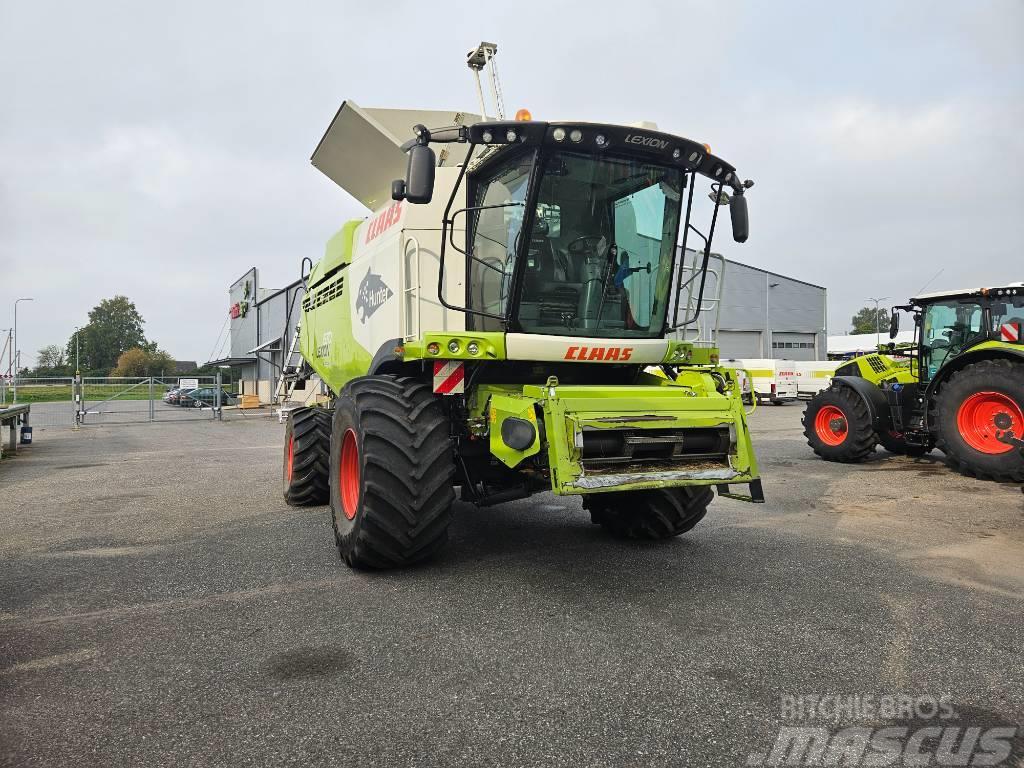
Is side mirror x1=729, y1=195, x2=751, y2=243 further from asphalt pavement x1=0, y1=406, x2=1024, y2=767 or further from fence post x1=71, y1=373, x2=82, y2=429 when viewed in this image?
fence post x1=71, y1=373, x2=82, y2=429

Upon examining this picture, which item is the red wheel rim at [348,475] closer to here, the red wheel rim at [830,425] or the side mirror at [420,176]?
the side mirror at [420,176]

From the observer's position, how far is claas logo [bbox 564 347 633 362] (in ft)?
15.5

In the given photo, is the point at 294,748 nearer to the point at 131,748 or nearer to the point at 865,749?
the point at 131,748

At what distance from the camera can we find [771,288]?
39469 mm

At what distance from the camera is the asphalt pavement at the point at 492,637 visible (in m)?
2.62

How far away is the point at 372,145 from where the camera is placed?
638cm

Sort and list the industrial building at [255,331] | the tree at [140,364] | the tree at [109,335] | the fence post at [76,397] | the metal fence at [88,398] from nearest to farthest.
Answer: the fence post at [76,397], the metal fence at [88,398], the industrial building at [255,331], the tree at [140,364], the tree at [109,335]

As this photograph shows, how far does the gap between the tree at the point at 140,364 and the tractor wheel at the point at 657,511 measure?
92596 millimetres

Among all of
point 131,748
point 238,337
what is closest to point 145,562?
point 131,748

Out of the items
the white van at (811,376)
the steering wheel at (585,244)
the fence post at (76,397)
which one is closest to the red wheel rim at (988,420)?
the steering wheel at (585,244)

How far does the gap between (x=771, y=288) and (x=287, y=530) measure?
37.8 metres

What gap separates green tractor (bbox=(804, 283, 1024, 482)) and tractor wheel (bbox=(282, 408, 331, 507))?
730 cm

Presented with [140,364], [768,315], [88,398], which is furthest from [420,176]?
[140,364]

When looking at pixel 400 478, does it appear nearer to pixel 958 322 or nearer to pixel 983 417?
pixel 983 417
